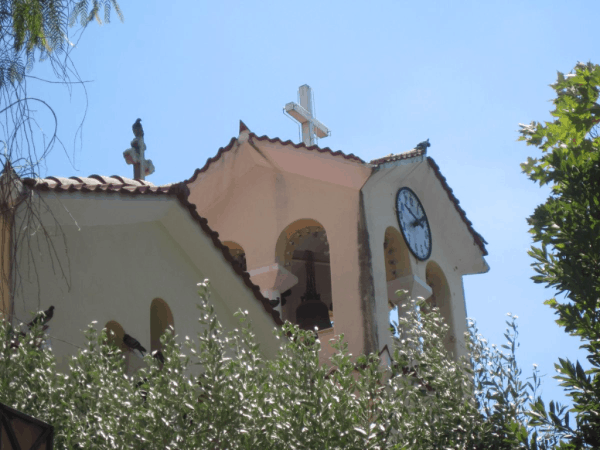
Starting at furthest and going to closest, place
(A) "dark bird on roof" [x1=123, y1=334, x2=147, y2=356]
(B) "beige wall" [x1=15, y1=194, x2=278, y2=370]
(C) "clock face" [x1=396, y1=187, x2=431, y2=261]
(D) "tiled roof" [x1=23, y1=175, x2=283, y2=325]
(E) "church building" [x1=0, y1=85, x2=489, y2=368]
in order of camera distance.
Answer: (C) "clock face" [x1=396, y1=187, x2=431, y2=261], (E) "church building" [x1=0, y1=85, x2=489, y2=368], (A) "dark bird on roof" [x1=123, y1=334, x2=147, y2=356], (D) "tiled roof" [x1=23, y1=175, x2=283, y2=325], (B) "beige wall" [x1=15, y1=194, x2=278, y2=370]

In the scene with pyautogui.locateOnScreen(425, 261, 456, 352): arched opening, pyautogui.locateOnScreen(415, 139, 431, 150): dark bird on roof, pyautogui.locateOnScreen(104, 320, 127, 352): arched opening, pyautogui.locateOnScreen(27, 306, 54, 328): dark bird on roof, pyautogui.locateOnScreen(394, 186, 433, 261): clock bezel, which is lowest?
pyautogui.locateOnScreen(27, 306, 54, 328): dark bird on roof

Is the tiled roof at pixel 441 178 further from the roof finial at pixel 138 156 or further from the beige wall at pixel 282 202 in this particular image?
the roof finial at pixel 138 156

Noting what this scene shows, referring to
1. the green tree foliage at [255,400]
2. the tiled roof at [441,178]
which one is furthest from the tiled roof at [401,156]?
the green tree foliage at [255,400]

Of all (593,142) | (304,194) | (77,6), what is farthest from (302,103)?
(77,6)

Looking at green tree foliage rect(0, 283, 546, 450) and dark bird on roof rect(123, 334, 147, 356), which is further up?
dark bird on roof rect(123, 334, 147, 356)

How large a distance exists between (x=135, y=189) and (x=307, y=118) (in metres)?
7.41

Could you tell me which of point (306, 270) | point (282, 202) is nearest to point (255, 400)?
point (282, 202)

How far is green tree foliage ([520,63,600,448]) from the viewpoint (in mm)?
6258

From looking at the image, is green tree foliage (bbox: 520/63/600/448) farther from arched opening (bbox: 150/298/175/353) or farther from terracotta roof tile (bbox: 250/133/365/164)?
terracotta roof tile (bbox: 250/133/365/164)

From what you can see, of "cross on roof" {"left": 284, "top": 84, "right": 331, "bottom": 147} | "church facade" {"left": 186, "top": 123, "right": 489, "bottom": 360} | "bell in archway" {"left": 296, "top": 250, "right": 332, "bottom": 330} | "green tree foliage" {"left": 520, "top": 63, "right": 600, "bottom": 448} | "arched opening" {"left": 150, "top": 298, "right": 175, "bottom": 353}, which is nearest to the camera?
"green tree foliage" {"left": 520, "top": 63, "right": 600, "bottom": 448}

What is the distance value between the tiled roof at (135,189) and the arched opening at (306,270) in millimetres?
3062

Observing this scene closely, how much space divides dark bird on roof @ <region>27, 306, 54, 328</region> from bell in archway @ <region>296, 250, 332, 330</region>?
220 inches

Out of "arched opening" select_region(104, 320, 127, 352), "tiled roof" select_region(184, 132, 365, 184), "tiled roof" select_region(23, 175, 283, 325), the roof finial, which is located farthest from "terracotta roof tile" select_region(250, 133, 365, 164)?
"arched opening" select_region(104, 320, 127, 352)

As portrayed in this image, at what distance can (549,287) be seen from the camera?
6688 millimetres
